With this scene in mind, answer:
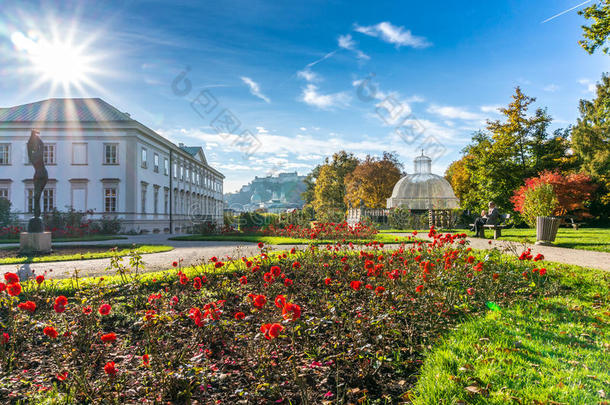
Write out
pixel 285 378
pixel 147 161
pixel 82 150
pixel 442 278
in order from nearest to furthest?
pixel 285 378
pixel 442 278
pixel 82 150
pixel 147 161

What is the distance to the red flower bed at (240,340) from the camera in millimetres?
2414

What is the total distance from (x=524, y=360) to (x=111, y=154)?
99.9ft

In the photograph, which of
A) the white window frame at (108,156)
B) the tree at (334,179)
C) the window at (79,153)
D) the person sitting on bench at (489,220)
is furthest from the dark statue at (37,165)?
the tree at (334,179)

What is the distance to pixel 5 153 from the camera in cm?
2727

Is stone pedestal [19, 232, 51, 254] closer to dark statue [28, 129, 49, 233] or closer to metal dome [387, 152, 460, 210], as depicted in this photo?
dark statue [28, 129, 49, 233]

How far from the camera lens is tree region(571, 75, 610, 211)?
2859 cm

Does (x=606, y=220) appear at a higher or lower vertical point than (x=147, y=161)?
lower

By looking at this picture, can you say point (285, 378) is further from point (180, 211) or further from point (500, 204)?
point (180, 211)

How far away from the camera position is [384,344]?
313 centimetres

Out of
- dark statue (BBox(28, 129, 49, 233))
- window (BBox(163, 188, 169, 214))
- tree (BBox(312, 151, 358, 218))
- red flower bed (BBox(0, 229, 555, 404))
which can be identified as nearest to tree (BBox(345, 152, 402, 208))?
tree (BBox(312, 151, 358, 218))

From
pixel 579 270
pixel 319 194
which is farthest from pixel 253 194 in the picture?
pixel 579 270

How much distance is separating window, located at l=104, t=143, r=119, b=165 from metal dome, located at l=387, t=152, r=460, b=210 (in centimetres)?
2336

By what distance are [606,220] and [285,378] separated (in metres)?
38.2

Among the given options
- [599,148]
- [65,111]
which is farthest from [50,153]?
[599,148]
